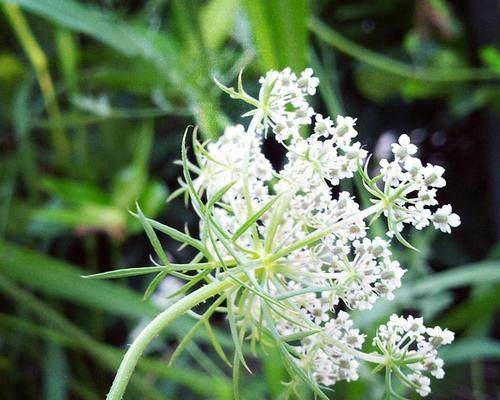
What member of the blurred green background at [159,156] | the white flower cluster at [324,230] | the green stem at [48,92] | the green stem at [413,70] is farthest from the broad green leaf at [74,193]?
the white flower cluster at [324,230]

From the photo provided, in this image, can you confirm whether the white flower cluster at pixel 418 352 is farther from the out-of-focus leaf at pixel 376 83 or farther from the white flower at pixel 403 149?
the out-of-focus leaf at pixel 376 83

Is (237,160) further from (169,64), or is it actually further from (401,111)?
(401,111)

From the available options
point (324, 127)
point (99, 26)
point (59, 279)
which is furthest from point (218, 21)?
point (324, 127)

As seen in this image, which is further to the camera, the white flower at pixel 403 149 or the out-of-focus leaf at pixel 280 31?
the out-of-focus leaf at pixel 280 31

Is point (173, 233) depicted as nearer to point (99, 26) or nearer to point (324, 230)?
point (324, 230)

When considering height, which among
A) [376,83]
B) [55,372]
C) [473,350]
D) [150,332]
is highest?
[376,83]

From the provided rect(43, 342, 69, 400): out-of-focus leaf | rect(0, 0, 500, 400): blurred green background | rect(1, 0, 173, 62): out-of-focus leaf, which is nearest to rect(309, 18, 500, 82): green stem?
rect(0, 0, 500, 400): blurred green background
